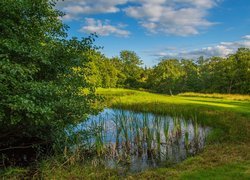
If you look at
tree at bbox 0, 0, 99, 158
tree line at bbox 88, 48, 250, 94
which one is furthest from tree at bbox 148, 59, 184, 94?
tree at bbox 0, 0, 99, 158

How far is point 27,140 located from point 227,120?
11.9 m

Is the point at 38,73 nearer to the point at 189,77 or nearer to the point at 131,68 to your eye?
the point at 189,77

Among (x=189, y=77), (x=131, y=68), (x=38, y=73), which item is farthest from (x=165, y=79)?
(x=38, y=73)

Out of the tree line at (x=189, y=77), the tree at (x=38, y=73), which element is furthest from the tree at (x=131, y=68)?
the tree at (x=38, y=73)

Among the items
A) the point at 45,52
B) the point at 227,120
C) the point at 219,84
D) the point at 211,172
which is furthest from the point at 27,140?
the point at 219,84

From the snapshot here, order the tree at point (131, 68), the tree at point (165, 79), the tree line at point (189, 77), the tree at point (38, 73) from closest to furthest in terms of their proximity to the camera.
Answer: the tree at point (38, 73)
the tree line at point (189, 77)
the tree at point (165, 79)
the tree at point (131, 68)

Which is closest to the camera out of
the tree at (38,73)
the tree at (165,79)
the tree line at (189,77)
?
the tree at (38,73)

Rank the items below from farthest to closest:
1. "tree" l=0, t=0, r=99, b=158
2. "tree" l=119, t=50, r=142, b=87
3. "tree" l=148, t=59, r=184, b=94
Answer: "tree" l=119, t=50, r=142, b=87
"tree" l=148, t=59, r=184, b=94
"tree" l=0, t=0, r=99, b=158

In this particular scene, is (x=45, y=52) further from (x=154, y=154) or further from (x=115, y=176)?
(x=154, y=154)

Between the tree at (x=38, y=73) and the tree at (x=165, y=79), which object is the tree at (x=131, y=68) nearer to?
the tree at (x=165, y=79)

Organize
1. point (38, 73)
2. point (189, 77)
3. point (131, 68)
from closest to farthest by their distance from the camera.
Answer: point (38, 73) → point (189, 77) → point (131, 68)

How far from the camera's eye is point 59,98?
8484mm

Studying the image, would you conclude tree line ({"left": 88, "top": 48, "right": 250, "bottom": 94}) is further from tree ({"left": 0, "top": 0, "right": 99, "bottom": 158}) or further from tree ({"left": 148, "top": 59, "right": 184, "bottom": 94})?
tree ({"left": 0, "top": 0, "right": 99, "bottom": 158})

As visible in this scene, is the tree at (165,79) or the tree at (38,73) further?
the tree at (165,79)
